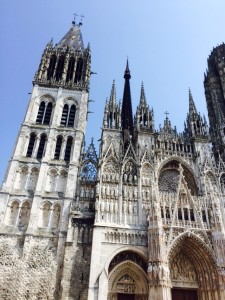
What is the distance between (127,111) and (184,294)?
811 inches

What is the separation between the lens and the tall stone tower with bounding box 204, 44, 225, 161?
84.7ft

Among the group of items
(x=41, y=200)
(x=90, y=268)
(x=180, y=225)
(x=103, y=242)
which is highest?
(x=41, y=200)

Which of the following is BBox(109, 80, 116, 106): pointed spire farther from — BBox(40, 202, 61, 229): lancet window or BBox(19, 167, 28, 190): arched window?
BBox(40, 202, 61, 229): lancet window

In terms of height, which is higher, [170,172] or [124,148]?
[124,148]

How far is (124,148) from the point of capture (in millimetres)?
23500

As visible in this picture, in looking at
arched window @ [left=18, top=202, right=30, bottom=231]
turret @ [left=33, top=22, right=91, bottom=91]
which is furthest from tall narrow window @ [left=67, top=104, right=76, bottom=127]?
arched window @ [left=18, top=202, right=30, bottom=231]

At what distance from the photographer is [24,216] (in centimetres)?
1841

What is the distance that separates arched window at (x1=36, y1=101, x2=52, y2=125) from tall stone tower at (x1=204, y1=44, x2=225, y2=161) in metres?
14.4

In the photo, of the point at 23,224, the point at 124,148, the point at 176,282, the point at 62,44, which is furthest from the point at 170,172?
the point at 62,44

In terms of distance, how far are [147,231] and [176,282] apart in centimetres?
353

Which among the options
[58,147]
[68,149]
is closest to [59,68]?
[58,147]

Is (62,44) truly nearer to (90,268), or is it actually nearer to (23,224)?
(23,224)

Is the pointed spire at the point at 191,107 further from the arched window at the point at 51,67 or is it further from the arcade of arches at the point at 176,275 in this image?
the arched window at the point at 51,67

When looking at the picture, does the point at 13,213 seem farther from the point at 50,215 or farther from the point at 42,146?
the point at 42,146
